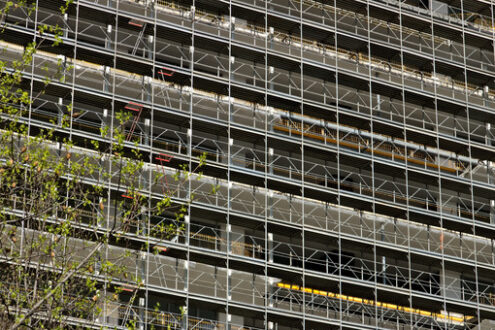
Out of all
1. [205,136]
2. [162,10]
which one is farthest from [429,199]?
[162,10]

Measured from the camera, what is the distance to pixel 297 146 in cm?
5728

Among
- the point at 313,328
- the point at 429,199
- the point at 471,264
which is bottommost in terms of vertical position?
the point at 313,328

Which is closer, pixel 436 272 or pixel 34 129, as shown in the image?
pixel 34 129

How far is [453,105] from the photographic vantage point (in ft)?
206

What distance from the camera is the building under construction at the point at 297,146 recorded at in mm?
53562

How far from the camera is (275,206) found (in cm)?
5666

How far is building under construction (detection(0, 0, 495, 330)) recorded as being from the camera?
53562 mm

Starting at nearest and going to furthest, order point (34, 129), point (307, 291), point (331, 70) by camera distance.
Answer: point (34, 129) < point (307, 291) < point (331, 70)

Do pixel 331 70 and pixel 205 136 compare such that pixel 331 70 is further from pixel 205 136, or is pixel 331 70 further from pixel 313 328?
pixel 313 328

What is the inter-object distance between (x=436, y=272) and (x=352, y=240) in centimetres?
640

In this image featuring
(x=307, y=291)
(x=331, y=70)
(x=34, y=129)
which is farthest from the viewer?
(x=331, y=70)

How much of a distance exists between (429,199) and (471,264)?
4979 mm

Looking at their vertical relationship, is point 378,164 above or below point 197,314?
above

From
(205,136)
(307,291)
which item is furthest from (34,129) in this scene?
(307,291)
